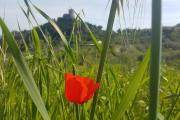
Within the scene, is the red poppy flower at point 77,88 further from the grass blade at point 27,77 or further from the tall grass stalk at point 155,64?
the tall grass stalk at point 155,64

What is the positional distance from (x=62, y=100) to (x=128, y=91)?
68cm

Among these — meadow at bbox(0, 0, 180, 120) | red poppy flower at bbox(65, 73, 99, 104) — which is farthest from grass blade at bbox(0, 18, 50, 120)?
red poppy flower at bbox(65, 73, 99, 104)

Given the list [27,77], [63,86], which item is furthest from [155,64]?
[63,86]

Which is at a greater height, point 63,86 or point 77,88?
point 77,88

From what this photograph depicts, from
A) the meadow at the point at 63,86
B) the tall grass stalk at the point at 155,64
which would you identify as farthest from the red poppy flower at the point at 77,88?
the tall grass stalk at the point at 155,64

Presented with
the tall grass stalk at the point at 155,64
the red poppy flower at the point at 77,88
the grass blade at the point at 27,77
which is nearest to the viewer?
the tall grass stalk at the point at 155,64

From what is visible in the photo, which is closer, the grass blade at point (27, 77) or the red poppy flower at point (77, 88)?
the grass blade at point (27, 77)

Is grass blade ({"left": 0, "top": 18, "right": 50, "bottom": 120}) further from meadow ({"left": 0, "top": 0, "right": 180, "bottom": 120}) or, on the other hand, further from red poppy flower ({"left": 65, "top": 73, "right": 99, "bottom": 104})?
red poppy flower ({"left": 65, "top": 73, "right": 99, "bottom": 104})

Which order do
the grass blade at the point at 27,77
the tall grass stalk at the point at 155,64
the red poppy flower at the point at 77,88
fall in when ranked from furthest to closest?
the red poppy flower at the point at 77,88 < the grass blade at the point at 27,77 < the tall grass stalk at the point at 155,64

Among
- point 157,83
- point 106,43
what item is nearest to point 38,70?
point 106,43

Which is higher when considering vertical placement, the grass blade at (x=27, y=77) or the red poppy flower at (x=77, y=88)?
the grass blade at (x=27, y=77)

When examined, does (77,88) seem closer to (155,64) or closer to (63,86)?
(155,64)

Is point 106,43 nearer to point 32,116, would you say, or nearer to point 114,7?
point 114,7

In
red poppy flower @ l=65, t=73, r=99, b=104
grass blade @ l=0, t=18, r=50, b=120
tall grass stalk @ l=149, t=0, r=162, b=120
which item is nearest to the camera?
tall grass stalk @ l=149, t=0, r=162, b=120
